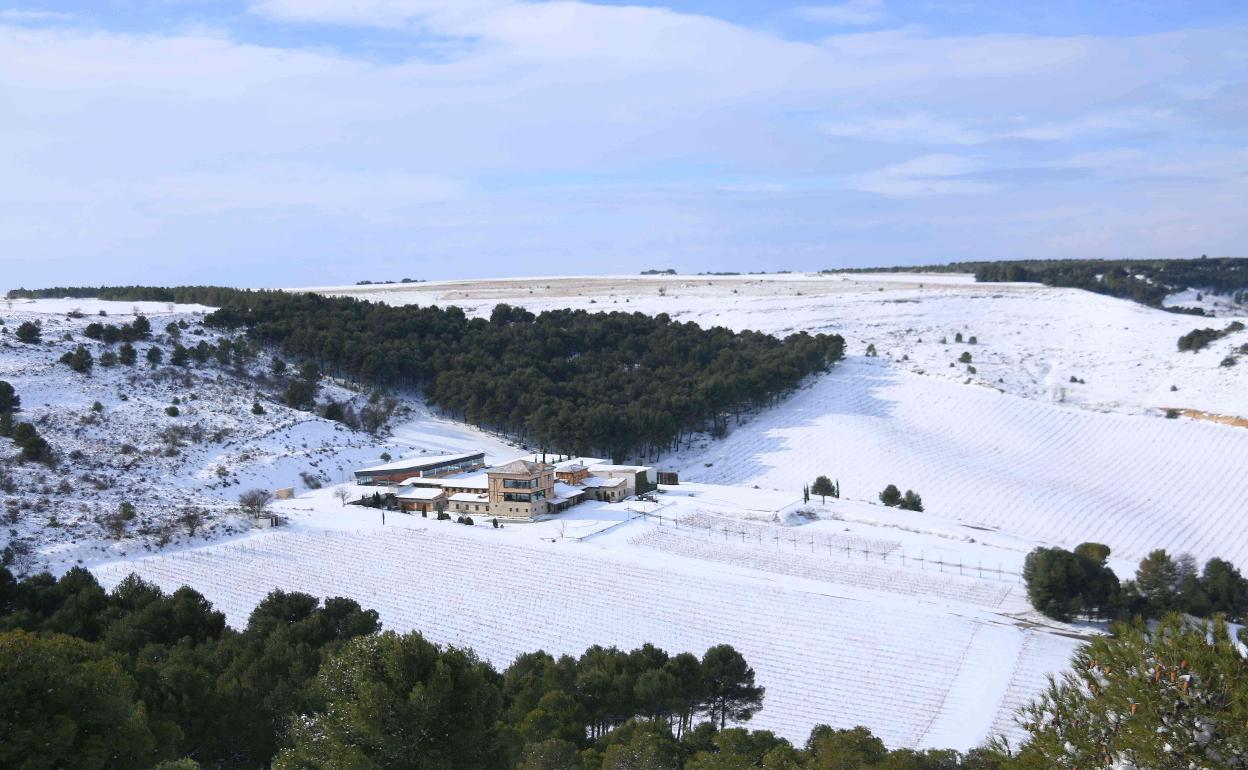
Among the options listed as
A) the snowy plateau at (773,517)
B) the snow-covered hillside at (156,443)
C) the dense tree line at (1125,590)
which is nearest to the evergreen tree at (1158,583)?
the dense tree line at (1125,590)

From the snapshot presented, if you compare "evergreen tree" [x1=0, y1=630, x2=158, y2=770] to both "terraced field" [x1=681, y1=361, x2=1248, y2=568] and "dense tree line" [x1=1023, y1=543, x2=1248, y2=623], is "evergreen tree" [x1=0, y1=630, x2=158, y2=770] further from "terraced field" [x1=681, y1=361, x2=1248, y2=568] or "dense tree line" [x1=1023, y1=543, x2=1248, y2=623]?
"terraced field" [x1=681, y1=361, x2=1248, y2=568]

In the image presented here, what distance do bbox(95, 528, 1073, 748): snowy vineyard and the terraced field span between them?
13656 millimetres

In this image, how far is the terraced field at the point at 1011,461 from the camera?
44.8 metres

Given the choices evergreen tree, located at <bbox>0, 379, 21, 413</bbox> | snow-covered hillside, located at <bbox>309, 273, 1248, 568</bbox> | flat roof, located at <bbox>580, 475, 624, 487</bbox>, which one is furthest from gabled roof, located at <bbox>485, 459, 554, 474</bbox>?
evergreen tree, located at <bbox>0, 379, 21, 413</bbox>

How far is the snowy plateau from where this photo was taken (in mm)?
29109

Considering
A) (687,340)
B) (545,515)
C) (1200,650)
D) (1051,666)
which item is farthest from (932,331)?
(1200,650)

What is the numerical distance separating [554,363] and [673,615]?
40722 millimetres

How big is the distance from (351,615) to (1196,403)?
60.1m

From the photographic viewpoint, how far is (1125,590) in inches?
1258

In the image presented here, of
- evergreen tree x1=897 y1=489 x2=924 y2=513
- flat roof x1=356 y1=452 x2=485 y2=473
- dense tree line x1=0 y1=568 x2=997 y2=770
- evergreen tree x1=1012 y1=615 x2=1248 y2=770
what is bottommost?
evergreen tree x1=897 y1=489 x2=924 y2=513

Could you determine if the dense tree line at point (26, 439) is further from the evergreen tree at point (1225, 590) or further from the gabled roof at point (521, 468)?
the evergreen tree at point (1225, 590)

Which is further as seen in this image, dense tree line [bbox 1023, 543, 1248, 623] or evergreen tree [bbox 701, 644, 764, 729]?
dense tree line [bbox 1023, 543, 1248, 623]

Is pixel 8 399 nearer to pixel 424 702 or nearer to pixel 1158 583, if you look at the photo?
pixel 424 702

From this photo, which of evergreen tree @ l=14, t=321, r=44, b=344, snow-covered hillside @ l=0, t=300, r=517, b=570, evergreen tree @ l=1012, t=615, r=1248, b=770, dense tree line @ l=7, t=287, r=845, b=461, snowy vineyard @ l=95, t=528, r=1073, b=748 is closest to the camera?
evergreen tree @ l=1012, t=615, r=1248, b=770
